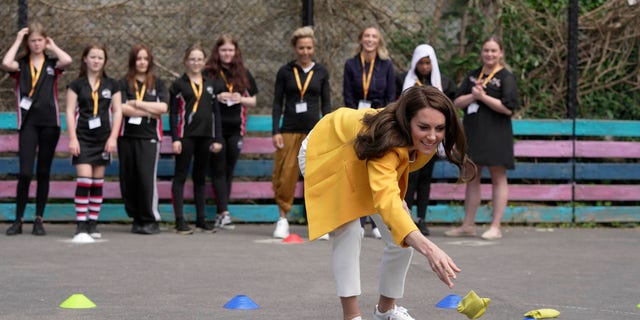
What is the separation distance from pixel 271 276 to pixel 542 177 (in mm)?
4854

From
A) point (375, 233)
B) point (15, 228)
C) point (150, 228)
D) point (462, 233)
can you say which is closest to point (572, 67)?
point (462, 233)

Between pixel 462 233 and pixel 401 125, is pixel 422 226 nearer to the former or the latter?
pixel 462 233

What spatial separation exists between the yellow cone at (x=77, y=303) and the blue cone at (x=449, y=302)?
2110mm

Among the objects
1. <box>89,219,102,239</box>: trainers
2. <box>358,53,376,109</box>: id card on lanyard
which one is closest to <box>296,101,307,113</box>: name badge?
<box>358,53,376,109</box>: id card on lanyard

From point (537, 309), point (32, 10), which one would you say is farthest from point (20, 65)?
point (537, 309)

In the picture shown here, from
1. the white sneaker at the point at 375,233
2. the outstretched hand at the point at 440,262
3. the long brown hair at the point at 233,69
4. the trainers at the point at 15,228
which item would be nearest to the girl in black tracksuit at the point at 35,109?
the trainers at the point at 15,228

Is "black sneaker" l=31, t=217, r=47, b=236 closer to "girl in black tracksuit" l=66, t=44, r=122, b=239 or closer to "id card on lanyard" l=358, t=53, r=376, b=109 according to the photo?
"girl in black tracksuit" l=66, t=44, r=122, b=239

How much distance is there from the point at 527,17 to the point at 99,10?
16.4ft

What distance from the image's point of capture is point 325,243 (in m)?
9.88

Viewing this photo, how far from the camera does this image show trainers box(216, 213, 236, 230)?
35.8 feet

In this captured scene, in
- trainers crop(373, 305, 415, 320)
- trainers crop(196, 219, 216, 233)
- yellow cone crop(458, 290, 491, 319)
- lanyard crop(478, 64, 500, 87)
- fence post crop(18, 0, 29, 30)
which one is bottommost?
trainers crop(196, 219, 216, 233)

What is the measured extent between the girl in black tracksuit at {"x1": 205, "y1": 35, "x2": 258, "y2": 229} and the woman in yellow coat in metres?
4.94

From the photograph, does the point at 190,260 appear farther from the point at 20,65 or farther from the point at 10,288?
the point at 20,65

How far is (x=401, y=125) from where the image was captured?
5.05 meters
